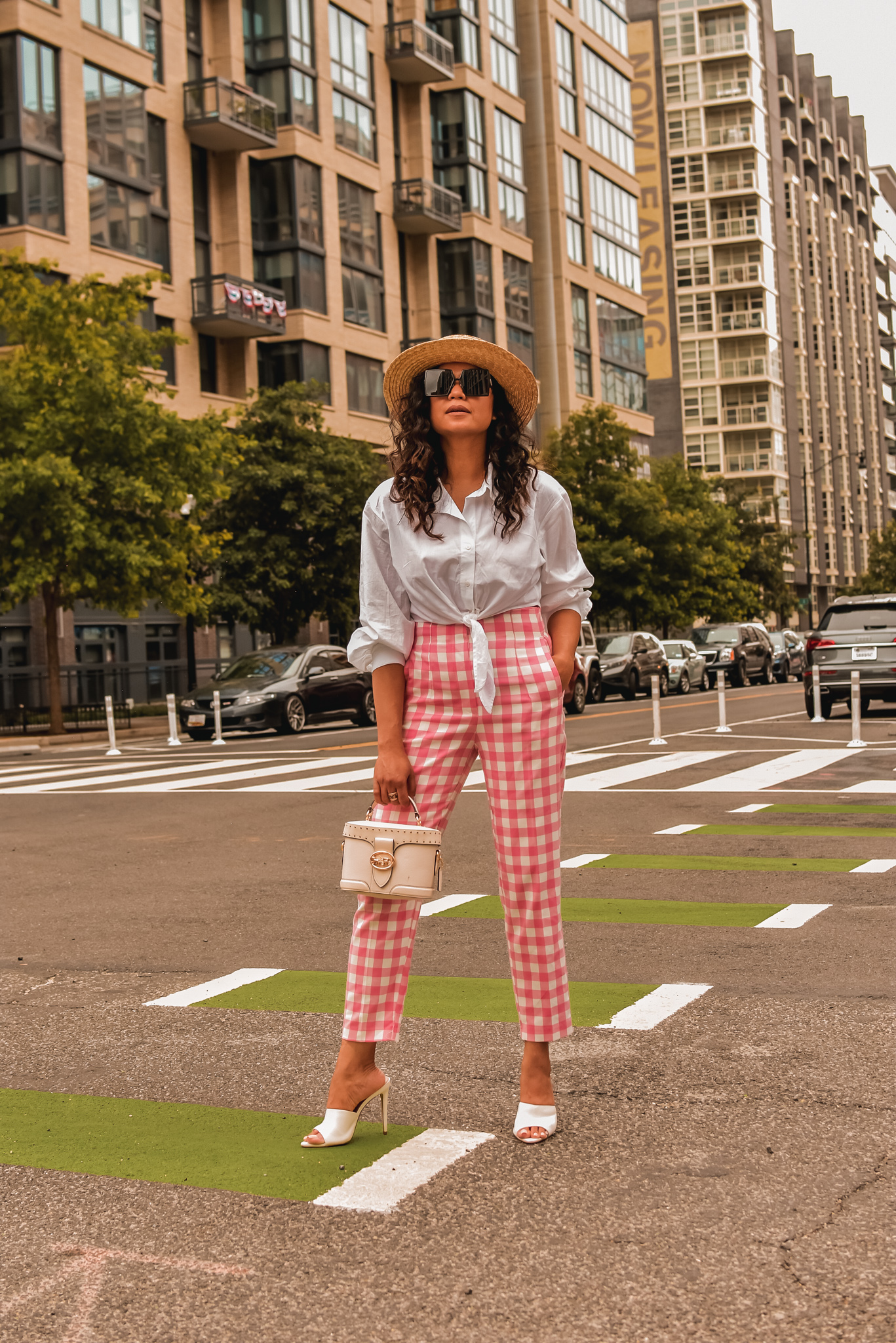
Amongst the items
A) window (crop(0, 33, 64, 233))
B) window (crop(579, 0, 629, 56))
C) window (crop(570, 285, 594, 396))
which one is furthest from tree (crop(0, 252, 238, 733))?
window (crop(579, 0, 629, 56))

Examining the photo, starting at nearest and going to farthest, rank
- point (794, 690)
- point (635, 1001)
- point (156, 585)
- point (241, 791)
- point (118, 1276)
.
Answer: point (118, 1276) < point (635, 1001) < point (241, 791) < point (156, 585) < point (794, 690)

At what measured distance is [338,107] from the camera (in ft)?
148

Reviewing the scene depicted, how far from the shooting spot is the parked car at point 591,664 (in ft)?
98.4

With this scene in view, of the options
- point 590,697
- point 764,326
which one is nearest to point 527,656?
point 590,697

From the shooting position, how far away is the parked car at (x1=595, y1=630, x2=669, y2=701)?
1278 inches

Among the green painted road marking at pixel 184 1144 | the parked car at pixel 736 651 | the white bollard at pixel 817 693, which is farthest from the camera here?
the parked car at pixel 736 651

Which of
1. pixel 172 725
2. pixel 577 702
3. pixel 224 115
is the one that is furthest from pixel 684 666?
pixel 224 115

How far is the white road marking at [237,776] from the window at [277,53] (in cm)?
3069

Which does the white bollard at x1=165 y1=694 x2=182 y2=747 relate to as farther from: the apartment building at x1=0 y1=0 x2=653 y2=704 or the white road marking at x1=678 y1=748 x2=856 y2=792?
the apartment building at x1=0 y1=0 x2=653 y2=704

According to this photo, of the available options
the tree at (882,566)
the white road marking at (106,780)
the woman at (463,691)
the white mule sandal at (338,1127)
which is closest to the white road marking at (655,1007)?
the woman at (463,691)

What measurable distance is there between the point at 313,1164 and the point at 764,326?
298 ft

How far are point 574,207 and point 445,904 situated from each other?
2204 inches

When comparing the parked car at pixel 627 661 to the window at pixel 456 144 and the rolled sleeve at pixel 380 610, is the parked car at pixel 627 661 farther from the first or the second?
the rolled sleeve at pixel 380 610

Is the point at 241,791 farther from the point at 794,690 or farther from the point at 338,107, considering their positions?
the point at 338,107
